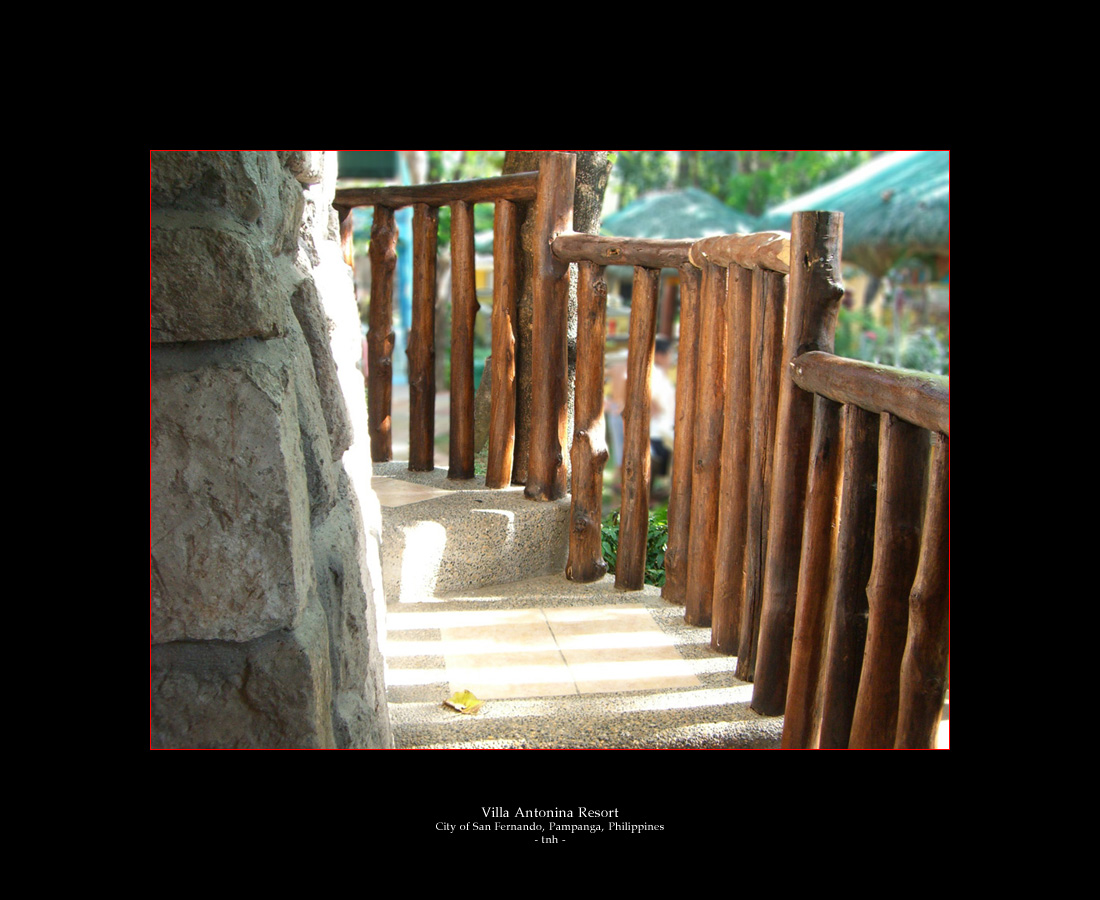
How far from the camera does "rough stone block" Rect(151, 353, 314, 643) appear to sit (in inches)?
44.4

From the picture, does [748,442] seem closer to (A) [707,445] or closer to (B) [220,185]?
(A) [707,445]

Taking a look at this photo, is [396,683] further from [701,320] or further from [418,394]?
[418,394]

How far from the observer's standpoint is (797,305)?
2146 millimetres

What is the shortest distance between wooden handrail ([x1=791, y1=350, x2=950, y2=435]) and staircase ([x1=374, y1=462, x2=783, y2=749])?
0.90m

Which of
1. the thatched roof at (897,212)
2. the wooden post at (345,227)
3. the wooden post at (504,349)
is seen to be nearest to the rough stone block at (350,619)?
the wooden post at (504,349)

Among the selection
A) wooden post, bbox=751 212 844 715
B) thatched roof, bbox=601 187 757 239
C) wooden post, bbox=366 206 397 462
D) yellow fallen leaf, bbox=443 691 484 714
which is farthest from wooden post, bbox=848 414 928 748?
thatched roof, bbox=601 187 757 239

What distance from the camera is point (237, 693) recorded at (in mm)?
1203

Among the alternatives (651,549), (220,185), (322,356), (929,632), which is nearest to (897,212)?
(651,549)

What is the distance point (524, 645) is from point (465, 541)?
0.67 m

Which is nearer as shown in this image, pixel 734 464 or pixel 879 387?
pixel 879 387

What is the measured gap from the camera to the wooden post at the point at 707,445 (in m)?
2.81
